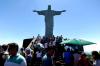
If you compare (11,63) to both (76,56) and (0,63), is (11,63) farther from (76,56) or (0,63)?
(76,56)

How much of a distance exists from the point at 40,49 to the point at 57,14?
34.4 meters

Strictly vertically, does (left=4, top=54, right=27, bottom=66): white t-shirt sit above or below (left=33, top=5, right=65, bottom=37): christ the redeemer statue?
below

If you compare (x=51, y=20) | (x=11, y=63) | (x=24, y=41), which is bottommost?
→ (x=11, y=63)

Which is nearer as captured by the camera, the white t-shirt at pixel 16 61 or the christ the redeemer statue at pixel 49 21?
the white t-shirt at pixel 16 61

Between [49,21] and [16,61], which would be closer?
[16,61]

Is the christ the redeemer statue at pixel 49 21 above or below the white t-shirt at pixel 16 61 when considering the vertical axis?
above

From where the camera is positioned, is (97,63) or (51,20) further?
(51,20)

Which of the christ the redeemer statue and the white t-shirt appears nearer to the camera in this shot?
the white t-shirt

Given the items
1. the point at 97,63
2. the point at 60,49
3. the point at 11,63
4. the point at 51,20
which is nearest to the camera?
the point at 11,63

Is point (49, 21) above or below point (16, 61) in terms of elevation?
above

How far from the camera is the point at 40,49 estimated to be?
19.8m

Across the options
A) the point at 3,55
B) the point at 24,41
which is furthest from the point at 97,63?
the point at 24,41

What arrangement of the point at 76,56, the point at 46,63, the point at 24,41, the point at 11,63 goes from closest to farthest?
1. the point at 11,63
2. the point at 46,63
3. the point at 76,56
4. the point at 24,41

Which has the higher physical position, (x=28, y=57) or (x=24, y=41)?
(x=24, y=41)
